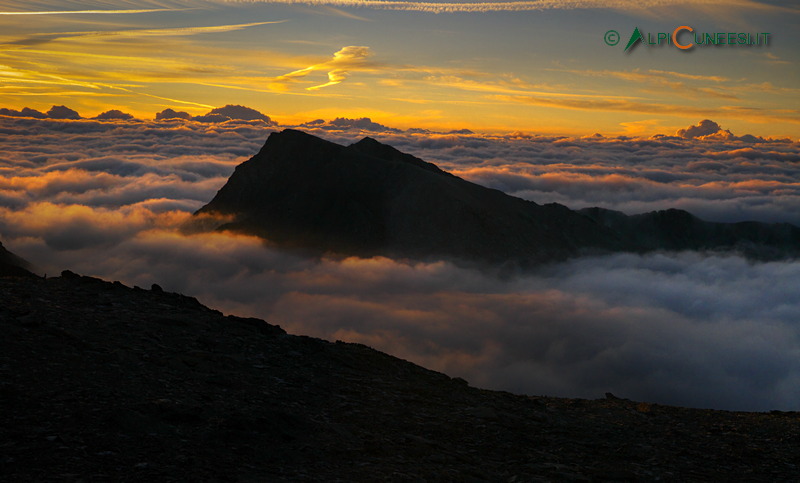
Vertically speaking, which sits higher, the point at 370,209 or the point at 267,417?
the point at 370,209

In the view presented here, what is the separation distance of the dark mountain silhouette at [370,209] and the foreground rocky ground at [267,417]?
12944 centimetres

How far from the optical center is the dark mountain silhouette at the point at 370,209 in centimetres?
15512

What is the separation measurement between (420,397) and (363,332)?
130 meters

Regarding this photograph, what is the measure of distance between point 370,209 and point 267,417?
142768 millimetres

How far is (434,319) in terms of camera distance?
17050cm

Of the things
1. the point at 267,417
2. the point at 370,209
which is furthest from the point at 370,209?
the point at 267,417

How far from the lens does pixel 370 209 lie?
158 m

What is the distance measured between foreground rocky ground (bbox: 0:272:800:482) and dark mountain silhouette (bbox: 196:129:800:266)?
425ft

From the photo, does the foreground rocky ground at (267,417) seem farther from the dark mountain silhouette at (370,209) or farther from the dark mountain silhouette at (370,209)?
the dark mountain silhouette at (370,209)

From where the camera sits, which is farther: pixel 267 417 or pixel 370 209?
pixel 370 209

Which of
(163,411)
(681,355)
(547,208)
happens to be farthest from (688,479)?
(681,355)

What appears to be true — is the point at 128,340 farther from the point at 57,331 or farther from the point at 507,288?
the point at 507,288

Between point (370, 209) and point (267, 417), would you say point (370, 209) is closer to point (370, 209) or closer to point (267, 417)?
point (370, 209)

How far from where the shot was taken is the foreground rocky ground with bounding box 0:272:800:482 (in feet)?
43.2
